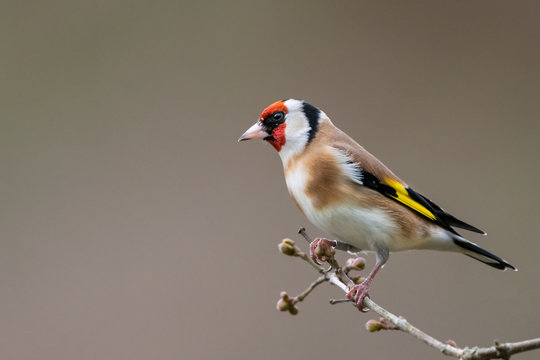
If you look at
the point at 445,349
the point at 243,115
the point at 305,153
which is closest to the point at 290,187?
the point at 305,153

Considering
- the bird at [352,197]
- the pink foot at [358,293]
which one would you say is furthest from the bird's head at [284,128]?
the pink foot at [358,293]

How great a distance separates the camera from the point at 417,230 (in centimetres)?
165

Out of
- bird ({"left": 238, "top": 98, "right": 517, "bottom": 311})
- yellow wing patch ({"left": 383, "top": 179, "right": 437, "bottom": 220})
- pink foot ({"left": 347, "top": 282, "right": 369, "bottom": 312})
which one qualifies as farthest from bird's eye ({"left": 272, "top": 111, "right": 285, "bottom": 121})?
pink foot ({"left": 347, "top": 282, "right": 369, "bottom": 312})

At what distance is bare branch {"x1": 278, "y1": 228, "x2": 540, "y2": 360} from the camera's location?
87 centimetres

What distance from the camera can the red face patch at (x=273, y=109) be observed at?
5.58ft

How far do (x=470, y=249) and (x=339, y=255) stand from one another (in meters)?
1.22

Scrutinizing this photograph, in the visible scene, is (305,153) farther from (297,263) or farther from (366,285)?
(297,263)

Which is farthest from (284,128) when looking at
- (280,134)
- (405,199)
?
(405,199)

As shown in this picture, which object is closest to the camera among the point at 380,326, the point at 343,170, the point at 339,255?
the point at 380,326

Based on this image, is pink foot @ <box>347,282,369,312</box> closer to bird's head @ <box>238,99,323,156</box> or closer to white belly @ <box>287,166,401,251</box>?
white belly @ <box>287,166,401,251</box>

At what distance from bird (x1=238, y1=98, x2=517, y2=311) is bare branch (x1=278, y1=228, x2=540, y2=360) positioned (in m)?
0.13

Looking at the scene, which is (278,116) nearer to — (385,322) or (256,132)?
(256,132)

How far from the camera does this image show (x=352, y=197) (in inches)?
62.8

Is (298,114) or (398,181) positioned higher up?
(298,114)
